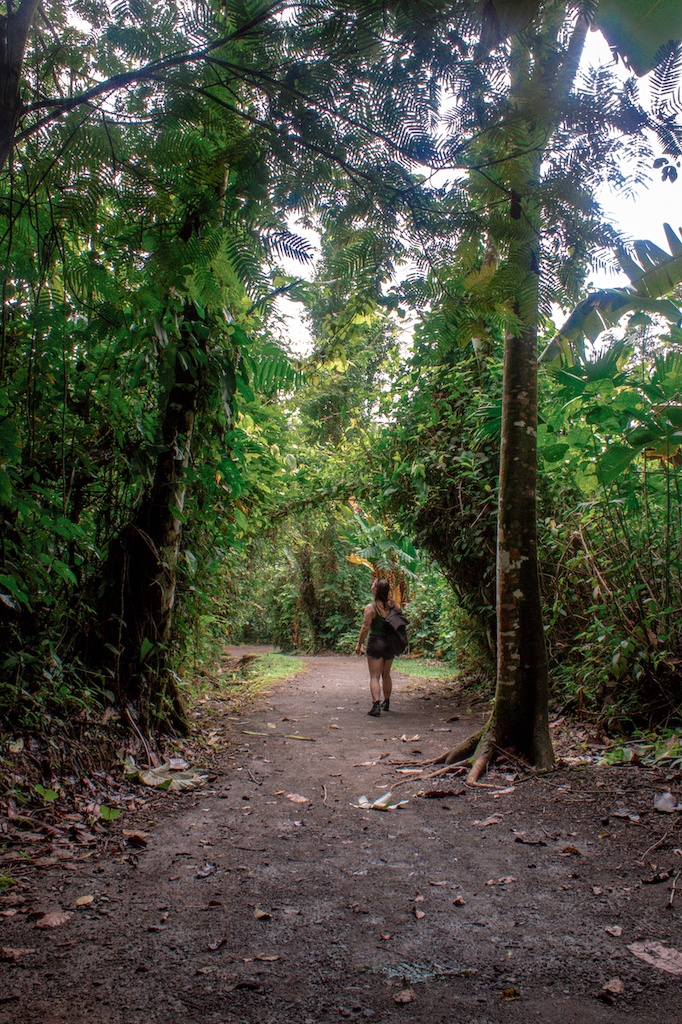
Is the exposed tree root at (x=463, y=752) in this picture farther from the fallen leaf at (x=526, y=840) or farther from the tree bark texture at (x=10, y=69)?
the tree bark texture at (x=10, y=69)

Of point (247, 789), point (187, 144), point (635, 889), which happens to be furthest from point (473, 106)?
point (247, 789)

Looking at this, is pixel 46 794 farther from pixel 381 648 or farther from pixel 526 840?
pixel 381 648

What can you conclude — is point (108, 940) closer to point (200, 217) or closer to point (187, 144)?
point (200, 217)

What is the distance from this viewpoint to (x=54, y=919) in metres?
2.18

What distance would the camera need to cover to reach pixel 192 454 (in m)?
4.92

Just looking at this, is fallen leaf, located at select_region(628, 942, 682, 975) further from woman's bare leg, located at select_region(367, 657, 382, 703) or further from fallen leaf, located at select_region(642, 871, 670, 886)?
woman's bare leg, located at select_region(367, 657, 382, 703)

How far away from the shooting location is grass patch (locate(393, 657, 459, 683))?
34.6 ft

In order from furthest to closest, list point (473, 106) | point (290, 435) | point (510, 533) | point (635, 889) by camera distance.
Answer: point (290, 435), point (510, 533), point (635, 889), point (473, 106)

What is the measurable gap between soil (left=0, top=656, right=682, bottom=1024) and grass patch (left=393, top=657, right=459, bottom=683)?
20.2ft

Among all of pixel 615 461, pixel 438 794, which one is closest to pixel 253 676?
pixel 438 794

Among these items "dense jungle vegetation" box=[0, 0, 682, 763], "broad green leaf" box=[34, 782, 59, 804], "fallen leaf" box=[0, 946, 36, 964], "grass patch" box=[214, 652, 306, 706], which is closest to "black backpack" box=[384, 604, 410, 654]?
"dense jungle vegetation" box=[0, 0, 682, 763]

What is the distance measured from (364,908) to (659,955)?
41.5 inches

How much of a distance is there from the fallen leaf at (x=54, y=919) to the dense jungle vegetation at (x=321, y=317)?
138 cm

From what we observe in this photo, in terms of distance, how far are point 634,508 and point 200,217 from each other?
4.06 metres
